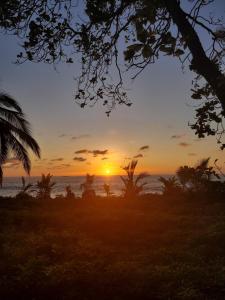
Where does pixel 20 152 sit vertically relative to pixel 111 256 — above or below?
above

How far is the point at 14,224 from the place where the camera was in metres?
14.9

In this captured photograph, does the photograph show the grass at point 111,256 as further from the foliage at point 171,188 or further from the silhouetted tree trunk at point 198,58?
the foliage at point 171,188

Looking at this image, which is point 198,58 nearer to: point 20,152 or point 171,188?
point 20,152

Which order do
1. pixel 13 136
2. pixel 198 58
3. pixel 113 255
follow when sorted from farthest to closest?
pixel 13 136
pixel 113 255
pixel 198 58

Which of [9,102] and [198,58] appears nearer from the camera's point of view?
[198,58]

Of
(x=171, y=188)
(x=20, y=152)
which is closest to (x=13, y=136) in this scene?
(x=20, y=152)

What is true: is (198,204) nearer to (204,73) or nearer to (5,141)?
(5,141)

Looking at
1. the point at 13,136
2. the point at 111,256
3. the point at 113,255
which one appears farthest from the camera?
the point at 13,136

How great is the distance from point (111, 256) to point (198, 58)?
639 centimetres

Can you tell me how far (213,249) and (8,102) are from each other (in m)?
14.0

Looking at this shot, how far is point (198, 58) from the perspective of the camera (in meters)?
5.04

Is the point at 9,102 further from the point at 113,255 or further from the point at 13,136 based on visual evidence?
the point at 113,255

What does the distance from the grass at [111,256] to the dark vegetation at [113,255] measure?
0.06 ft

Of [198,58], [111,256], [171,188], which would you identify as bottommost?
[111,256]
